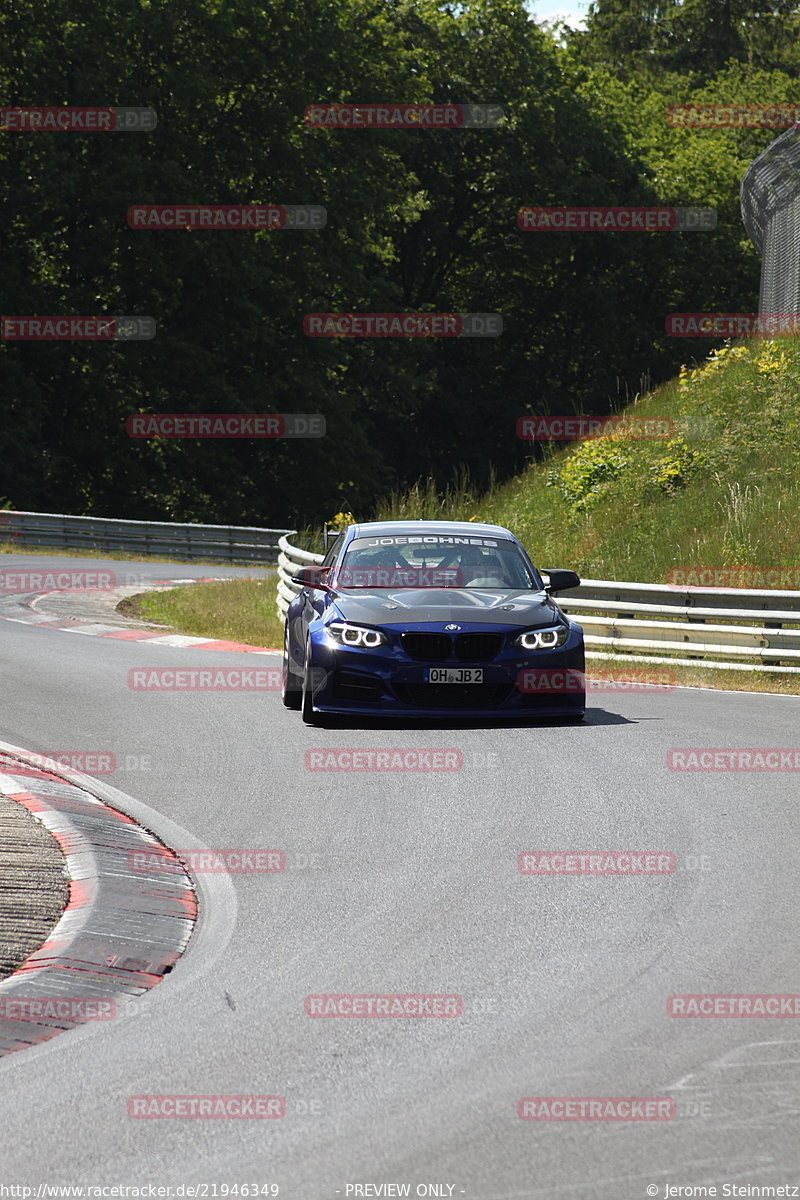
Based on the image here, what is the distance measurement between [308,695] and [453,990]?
6732 mm

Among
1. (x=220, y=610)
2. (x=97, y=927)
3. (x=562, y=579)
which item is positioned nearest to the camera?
(x=97, y=927)

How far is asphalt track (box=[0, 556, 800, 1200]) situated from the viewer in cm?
431

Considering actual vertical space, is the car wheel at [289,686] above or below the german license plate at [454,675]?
below

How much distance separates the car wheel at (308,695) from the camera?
12242 mm

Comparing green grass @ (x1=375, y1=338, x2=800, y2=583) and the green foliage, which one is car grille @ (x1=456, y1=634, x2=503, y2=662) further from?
the green foliage

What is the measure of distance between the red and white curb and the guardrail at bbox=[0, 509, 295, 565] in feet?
98.6

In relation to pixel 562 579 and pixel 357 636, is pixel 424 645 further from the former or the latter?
pixel 562 579

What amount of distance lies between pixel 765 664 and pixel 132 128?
1388 inches
